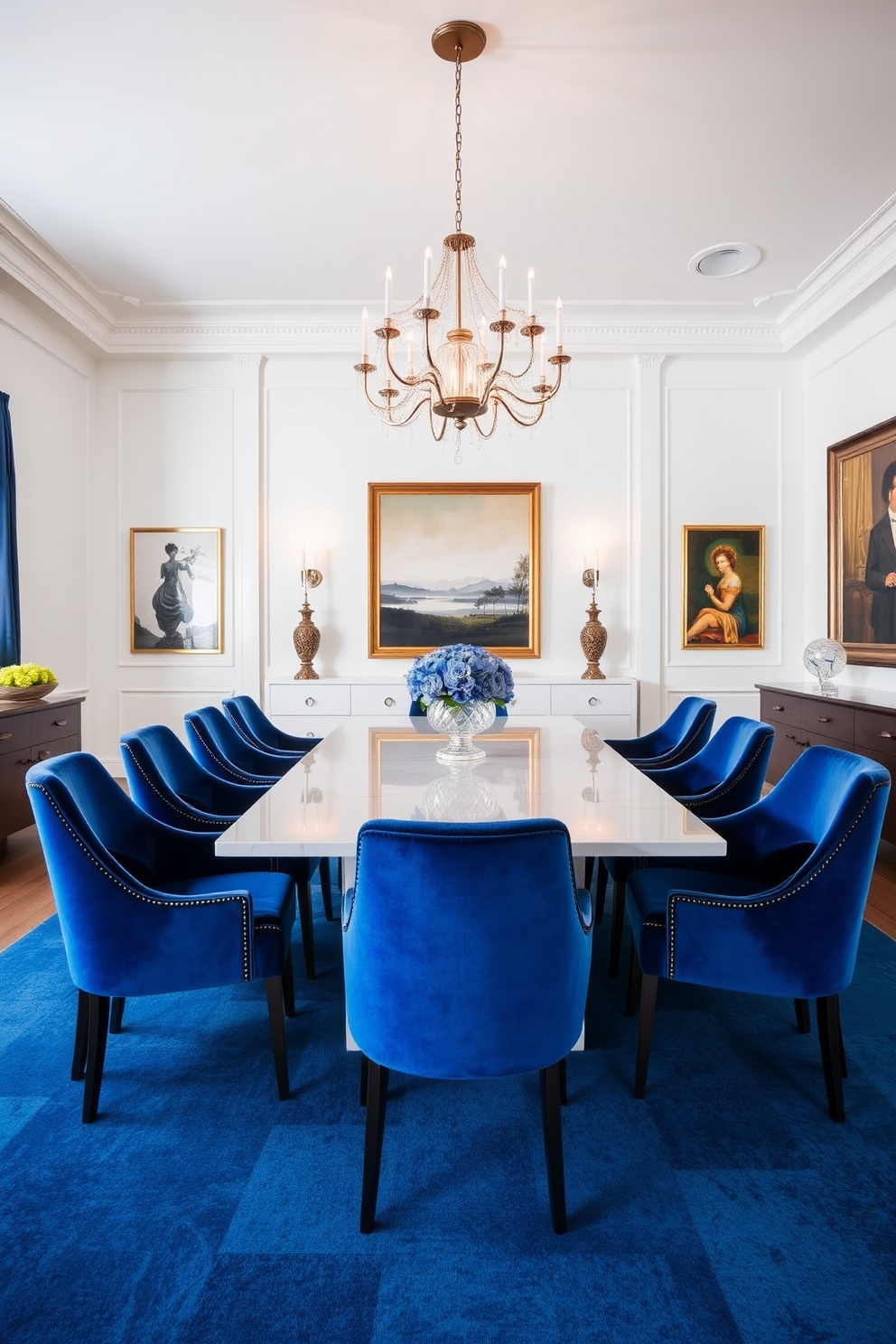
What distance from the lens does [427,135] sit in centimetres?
338

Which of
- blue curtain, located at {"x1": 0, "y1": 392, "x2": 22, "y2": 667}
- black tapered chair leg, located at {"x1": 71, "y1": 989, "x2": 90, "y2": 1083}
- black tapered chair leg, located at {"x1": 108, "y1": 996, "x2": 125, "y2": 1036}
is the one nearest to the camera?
black tapered chair leg, located at {"x1": 71, "y1": 989, "x2": 90, "y2": 1083}

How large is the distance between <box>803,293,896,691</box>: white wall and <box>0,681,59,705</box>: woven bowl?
4.93 meters

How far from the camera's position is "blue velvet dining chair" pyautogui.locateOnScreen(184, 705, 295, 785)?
2963 mm

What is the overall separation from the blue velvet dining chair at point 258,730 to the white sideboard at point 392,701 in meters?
1.29

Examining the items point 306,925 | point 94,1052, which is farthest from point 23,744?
point 94,1052

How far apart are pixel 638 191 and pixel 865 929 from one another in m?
3.72

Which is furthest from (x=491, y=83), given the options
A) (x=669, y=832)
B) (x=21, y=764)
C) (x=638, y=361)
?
(x=21, y=764)

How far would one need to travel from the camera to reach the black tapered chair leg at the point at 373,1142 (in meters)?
1.51

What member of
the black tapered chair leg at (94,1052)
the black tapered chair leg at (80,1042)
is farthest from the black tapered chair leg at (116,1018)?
the black tapered chair leg at (94,1052)

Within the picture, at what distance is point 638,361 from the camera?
5559 mm

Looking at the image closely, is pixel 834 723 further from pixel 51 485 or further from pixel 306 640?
pixel 51 485

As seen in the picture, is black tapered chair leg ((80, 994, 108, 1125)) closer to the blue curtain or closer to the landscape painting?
the blue curtain

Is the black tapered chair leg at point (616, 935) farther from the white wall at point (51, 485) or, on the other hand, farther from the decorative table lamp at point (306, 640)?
the white wall at point (51, 485)

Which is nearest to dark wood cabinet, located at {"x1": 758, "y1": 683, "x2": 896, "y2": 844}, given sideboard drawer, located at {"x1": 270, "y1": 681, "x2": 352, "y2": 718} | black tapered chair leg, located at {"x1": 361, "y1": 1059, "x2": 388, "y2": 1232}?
black tapered chair leg, located at {"x1": 361, "y1": 1059, "x2": 388, "y2": 1232}
